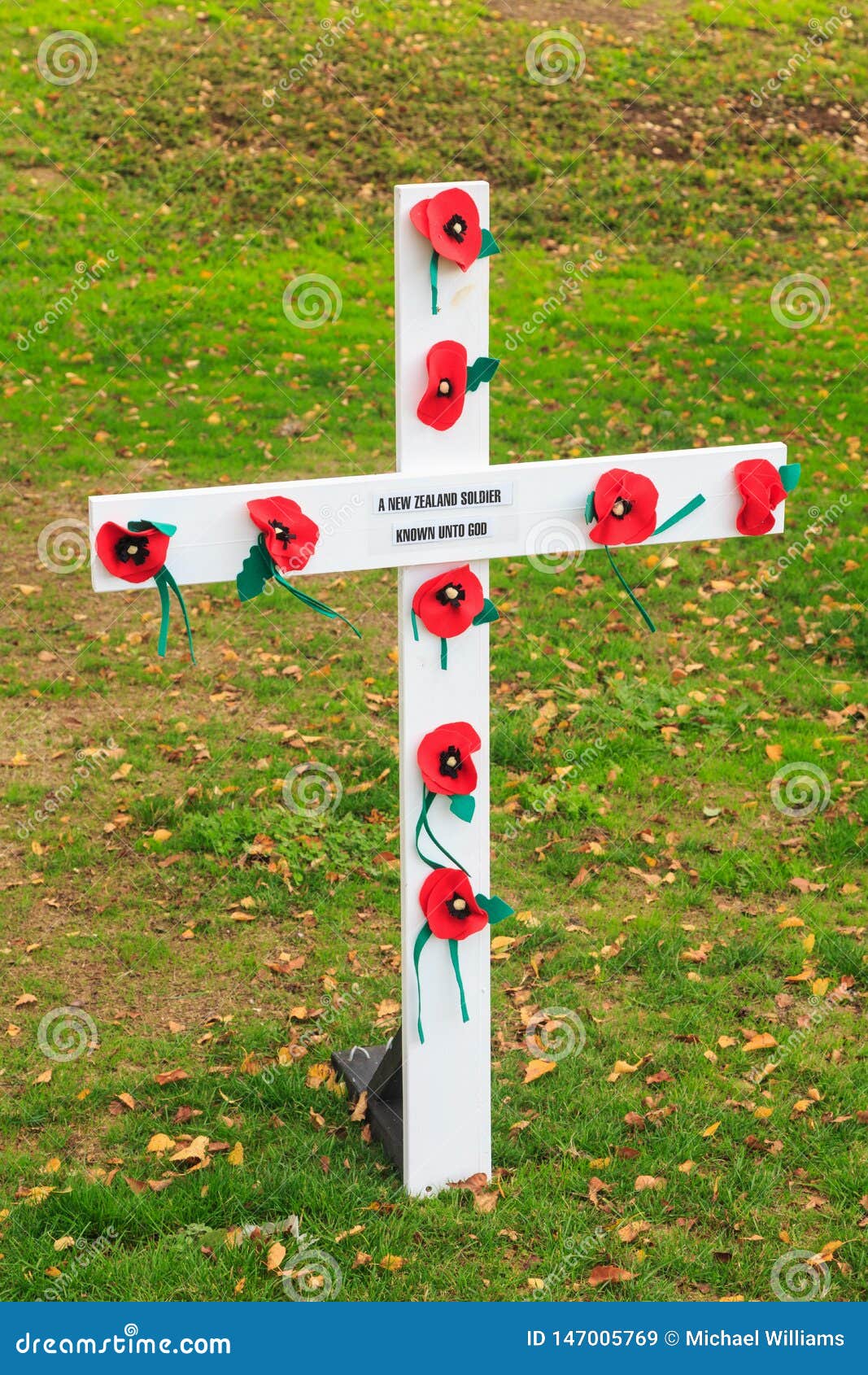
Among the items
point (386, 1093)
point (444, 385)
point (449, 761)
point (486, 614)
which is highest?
point (444, 385)

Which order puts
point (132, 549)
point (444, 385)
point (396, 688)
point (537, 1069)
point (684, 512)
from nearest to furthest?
1. point (132, 549)
2. point (444, 385)
3. point (684, 512)
4. point (537, 1069)
5. point (396, 688)

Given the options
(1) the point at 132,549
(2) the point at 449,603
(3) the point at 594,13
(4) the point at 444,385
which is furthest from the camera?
(3) the point at 594,13

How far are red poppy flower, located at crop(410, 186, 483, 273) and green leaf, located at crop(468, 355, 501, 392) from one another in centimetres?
22

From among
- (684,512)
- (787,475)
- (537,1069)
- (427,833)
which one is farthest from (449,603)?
(537,1069)

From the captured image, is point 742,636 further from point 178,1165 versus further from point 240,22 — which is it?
point 240,22

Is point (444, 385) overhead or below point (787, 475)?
overhead

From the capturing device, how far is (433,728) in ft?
11.9

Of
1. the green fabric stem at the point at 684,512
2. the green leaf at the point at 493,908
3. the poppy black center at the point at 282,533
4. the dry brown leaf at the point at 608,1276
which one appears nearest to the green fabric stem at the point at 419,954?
Result: the green leaf at the point at 493,908

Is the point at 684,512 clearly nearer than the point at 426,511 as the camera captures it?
No

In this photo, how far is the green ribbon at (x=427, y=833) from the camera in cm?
361

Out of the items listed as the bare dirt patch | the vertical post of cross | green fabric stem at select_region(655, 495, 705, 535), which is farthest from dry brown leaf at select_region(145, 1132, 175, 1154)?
the bare dirt patch

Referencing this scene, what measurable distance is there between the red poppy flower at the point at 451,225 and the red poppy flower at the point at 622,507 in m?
0.65

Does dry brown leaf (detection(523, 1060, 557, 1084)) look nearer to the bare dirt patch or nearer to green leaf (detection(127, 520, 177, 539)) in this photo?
green leaf (detection(127, 520, 177, 539))

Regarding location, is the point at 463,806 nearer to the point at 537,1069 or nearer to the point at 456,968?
the point at 456,968
